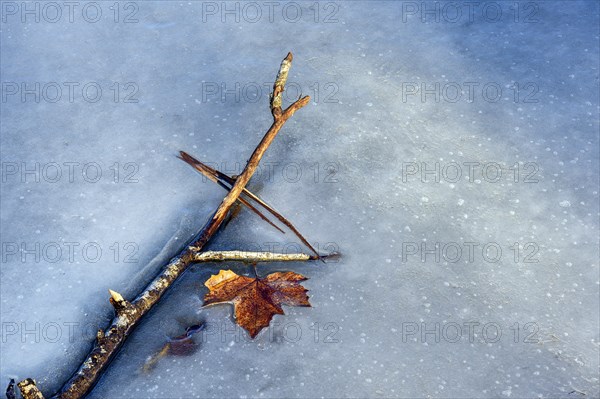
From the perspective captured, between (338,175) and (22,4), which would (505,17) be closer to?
(338,175)

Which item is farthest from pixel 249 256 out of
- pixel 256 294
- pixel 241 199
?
pixel 241 199

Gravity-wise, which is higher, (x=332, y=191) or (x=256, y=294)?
(x=332, y=191)

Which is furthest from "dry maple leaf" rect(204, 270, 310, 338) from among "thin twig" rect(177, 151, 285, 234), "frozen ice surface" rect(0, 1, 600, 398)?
"thin twig" rect(177, 151, 285, 234)

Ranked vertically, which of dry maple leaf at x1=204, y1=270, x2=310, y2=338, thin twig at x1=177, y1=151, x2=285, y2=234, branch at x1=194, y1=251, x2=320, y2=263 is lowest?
dry maple leaf at x1=204, y1=270, x2=310, y2=338

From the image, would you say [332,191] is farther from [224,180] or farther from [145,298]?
[145,298]

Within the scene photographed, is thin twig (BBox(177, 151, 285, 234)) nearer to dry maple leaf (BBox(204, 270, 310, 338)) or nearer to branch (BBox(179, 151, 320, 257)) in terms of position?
branch (BBox(179, 151, 320, 257))

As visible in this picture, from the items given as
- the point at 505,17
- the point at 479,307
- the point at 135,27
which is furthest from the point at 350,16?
the point at 479,307

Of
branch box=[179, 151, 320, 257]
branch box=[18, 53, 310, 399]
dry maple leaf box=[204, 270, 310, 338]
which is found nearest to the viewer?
branch box=[18, 53, 310, 399]
